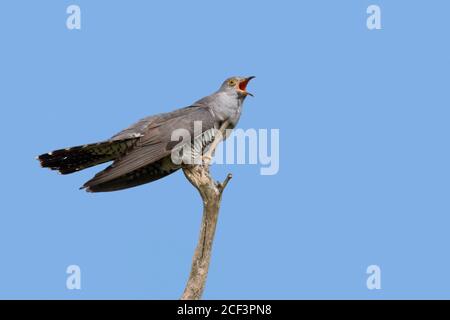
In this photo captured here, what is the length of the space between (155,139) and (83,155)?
2.00ft

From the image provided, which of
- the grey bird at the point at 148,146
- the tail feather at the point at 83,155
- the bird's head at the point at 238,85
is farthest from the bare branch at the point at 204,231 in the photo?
the bird's head at the point at 238,85

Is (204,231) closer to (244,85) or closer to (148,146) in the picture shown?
(148,146)

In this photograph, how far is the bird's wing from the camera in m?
5.74

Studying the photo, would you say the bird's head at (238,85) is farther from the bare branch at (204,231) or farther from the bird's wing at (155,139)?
the bare branch at (204,231)

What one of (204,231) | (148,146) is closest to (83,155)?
(148,146)

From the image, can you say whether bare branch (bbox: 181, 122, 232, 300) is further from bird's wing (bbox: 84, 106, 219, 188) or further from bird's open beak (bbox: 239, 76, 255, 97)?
bird's open beak (bbox: 239, 76, 255, 97)

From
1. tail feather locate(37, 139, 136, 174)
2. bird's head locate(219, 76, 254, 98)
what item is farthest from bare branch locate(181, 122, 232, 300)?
bird's head locate(219, 76, 254, 98)

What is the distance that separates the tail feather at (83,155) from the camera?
5.76 meters

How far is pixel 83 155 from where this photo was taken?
19.2 feet
